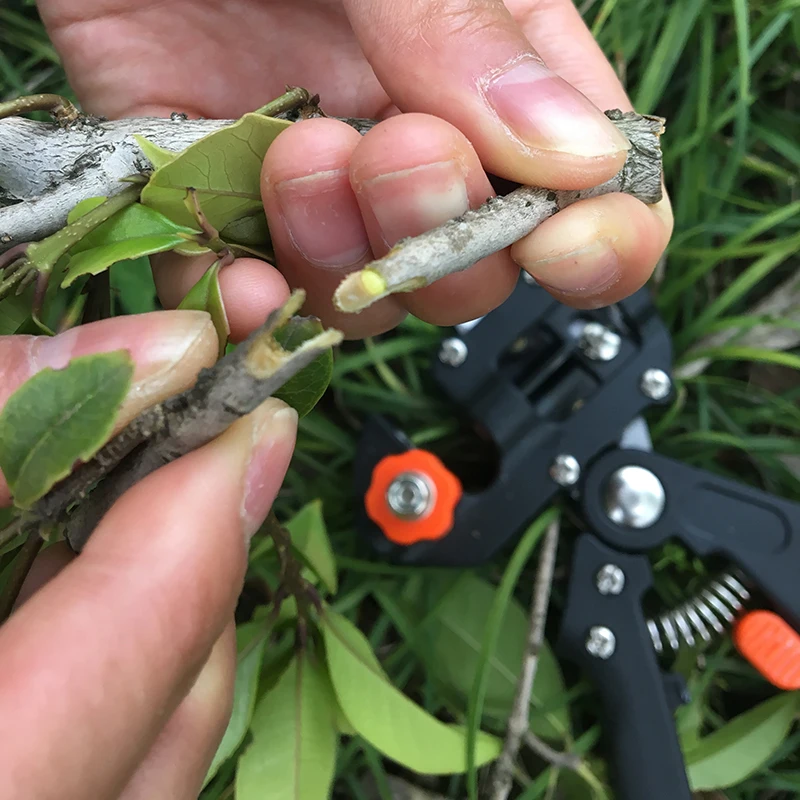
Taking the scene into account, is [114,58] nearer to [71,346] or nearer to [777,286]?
[71,346]

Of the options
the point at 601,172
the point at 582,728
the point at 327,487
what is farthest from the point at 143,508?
the point at 582,728

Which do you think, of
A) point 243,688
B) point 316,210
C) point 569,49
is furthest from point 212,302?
point 569,49

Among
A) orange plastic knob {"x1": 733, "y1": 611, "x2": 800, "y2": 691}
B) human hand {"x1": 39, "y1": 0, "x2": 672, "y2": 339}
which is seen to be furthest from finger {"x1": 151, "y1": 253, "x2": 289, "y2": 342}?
orange plastic knob {"x1": 733, "y1": 611, "x2": 800, "y2": 691}

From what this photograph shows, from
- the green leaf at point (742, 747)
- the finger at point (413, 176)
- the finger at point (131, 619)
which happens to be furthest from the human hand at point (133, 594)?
the green leaf at point (742, 747)

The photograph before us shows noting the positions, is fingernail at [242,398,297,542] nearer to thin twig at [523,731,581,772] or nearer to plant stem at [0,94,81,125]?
plant stem at [0,94,81,125]

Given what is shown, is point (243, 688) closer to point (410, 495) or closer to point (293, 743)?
point (293, 743)

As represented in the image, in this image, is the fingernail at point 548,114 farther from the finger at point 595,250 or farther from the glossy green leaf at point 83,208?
the glossy green leaf at point 83,208

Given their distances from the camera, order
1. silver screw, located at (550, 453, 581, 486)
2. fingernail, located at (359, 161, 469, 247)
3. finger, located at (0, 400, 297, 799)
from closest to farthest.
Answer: finger, located at (0, 400, 297, 799)
fingernail, located at (359, 161, 469, 247)
silver screw, located at (550, 453, 581, 486)
